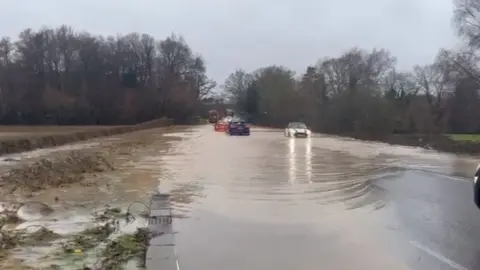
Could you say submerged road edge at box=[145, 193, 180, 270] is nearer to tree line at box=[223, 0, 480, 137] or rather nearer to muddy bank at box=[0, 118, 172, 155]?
muddy bank at box=[0, 118, 172, 155]

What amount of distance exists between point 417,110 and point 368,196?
1860 inches

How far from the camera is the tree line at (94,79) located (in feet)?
324

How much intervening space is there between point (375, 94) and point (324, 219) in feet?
159

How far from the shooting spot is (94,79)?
107 meters

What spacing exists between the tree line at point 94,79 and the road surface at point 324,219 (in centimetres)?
8545

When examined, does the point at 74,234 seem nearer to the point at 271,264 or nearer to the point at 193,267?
the point at 193,267

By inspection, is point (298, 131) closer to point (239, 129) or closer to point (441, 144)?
Answer: point (239, 129)

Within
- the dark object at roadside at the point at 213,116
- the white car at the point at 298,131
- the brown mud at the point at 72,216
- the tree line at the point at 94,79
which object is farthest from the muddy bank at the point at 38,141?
the dark object at roadside at the point at 213,116

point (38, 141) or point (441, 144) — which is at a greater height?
point (38, 141)

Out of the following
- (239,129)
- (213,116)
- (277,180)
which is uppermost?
(213,116)

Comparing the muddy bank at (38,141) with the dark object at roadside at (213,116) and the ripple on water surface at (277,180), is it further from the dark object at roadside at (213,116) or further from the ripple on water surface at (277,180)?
the dark object at roadside at (213,116)

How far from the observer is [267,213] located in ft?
36.9

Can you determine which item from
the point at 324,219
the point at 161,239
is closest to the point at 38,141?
the point at 324,219

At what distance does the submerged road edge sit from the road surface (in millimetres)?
162
